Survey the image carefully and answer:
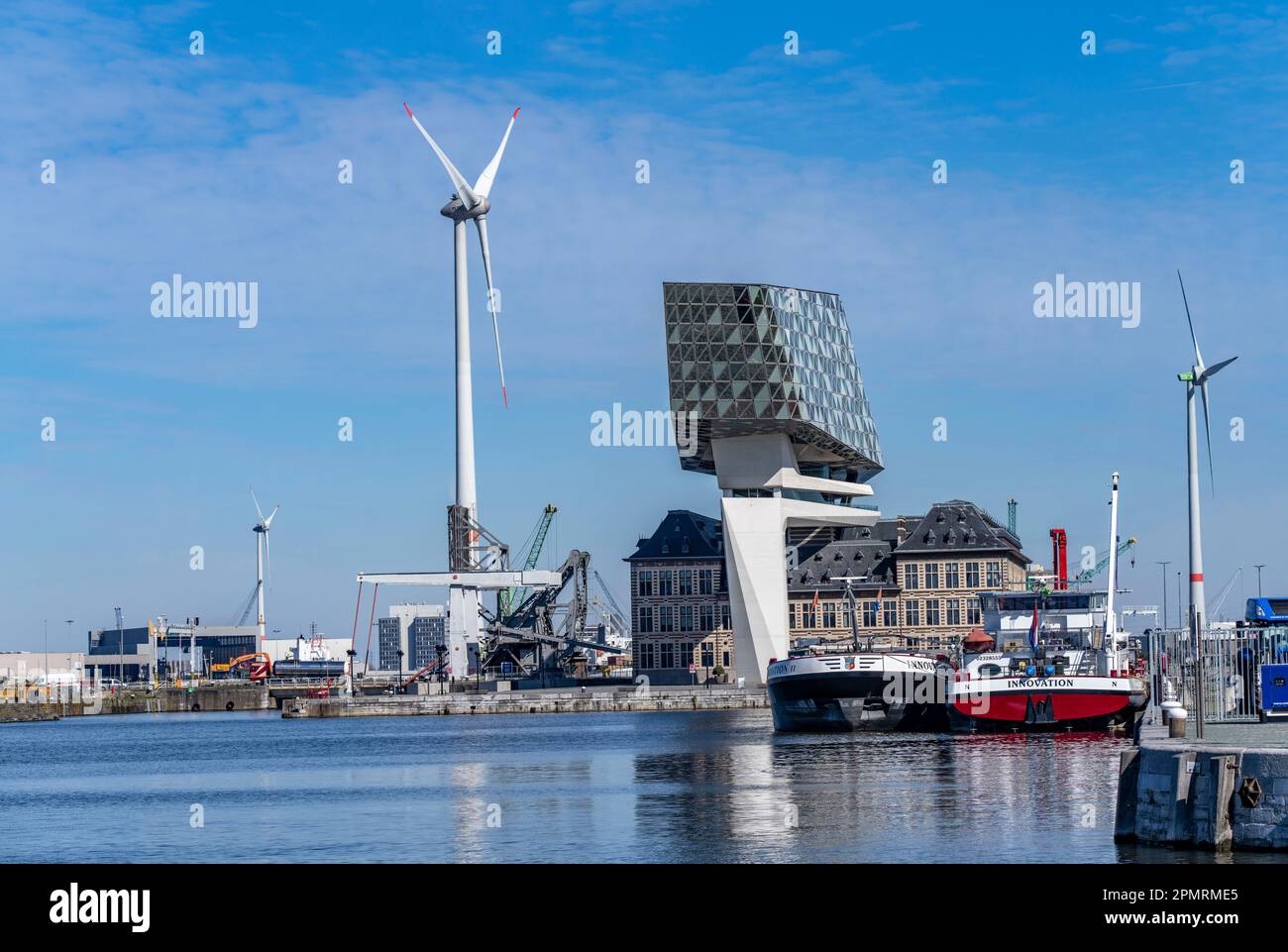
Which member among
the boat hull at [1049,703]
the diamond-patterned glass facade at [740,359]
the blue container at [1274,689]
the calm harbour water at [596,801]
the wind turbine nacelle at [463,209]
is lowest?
the calm harbour water at [596,801]

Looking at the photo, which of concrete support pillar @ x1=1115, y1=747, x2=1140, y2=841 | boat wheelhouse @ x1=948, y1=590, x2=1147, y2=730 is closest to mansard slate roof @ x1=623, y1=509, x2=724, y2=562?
boat wheelhouse @ x1=948, y1=590, x2=1147, y2=730

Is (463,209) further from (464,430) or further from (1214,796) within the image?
(1214,796)

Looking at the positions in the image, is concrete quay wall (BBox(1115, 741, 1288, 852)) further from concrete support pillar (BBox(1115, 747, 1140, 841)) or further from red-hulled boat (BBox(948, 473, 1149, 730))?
red-hulled boat (BBox(948, 473, 1149, 730))

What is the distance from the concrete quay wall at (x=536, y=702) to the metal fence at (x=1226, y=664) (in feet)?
282

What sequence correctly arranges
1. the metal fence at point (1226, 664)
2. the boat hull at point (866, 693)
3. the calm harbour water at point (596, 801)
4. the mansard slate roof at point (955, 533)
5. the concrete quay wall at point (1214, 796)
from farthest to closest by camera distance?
1. the mansard slate roof at point (955, 533)
2. the boat hull at point (866, 693)
3. the metal fence at point (1226, 664)
4. the calm harbour water at point (596, 801)
5. the concrete quay wall at point (1214, 796)

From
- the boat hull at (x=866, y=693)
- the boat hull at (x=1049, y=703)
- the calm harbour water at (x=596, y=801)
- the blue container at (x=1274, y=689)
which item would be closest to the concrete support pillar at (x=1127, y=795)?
the calm harbour water at (x=596, y=801)

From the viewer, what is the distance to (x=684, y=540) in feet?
596

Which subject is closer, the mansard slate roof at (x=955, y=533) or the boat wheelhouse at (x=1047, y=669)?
the boat wheelhouse at (x=1047, y=669)

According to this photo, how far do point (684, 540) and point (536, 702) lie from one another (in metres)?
33.9

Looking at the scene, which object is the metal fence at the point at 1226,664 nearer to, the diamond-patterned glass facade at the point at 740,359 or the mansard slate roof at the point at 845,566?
the diamond-patterned glass facade at the point at 740,359

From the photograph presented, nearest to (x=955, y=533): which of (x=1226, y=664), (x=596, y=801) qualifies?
(x=1226, y=664)

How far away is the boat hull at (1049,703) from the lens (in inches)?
3017

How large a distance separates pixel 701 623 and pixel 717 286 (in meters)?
41.7
